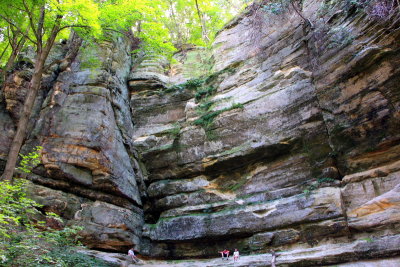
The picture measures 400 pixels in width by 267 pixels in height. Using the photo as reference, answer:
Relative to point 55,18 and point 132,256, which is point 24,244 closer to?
point 132,256

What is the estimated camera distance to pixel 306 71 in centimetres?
1276

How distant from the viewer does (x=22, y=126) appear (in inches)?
414

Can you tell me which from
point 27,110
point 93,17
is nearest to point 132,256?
point 27,110

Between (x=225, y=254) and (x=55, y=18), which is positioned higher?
(x=55, y=18)

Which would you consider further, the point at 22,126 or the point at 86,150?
the point at 86,150

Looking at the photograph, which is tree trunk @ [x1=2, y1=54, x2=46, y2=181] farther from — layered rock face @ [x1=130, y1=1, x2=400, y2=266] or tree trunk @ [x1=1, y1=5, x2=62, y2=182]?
layered rock face @ [x1=130, y1=1, x2=400, y2=266]

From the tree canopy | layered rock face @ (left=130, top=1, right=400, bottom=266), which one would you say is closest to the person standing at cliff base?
layered rock face @ (left=130, top=1, right=400, bottom=266)

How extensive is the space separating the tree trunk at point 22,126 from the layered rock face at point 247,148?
1791 millimetres

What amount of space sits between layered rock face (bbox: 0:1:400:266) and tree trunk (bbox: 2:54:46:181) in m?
1.79

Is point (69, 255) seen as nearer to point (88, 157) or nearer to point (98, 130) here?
point (88, 157)

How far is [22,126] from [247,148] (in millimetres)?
8942

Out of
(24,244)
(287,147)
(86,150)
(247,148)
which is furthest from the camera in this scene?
(247,148)

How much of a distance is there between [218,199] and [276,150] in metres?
3.37

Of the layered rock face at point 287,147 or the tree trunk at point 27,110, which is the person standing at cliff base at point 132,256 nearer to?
the layered rock face at point 287,147
